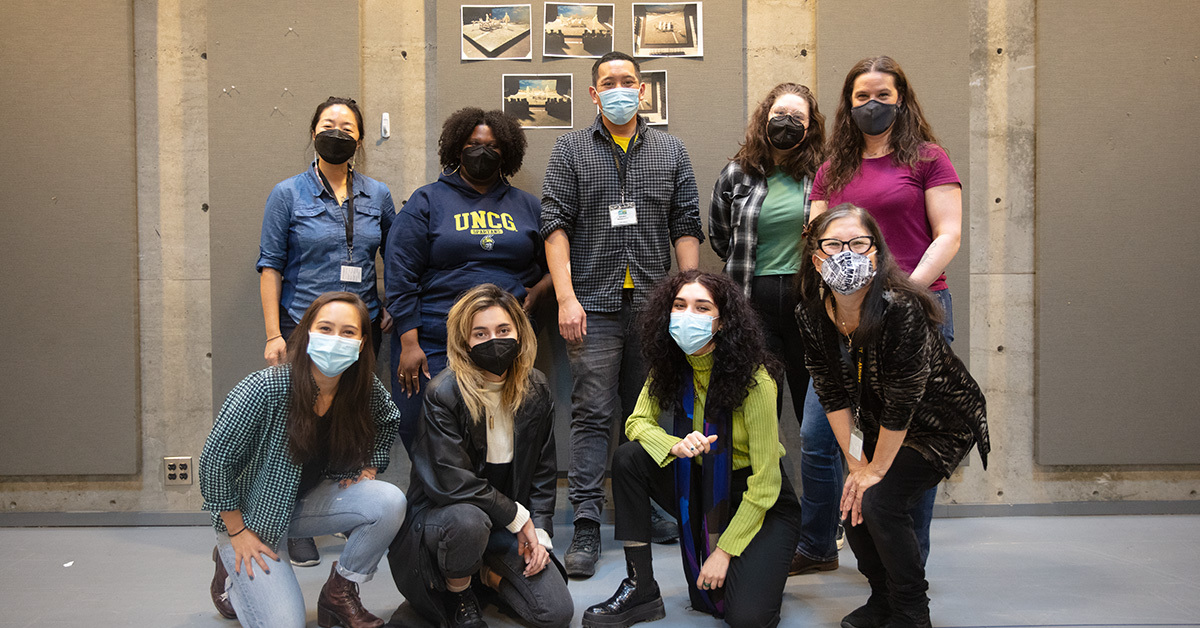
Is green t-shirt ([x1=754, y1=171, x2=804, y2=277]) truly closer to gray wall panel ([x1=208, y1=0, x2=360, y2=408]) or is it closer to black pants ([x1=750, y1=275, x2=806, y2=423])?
black pants ([x1=750, y1=275, x2=806, y2=423])

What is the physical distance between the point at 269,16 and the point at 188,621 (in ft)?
8.19

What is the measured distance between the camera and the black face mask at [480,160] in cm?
308

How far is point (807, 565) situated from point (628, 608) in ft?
2.63

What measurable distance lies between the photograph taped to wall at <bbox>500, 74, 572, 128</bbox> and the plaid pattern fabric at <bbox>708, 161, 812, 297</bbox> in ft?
2.81

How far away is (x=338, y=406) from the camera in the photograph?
233 centimetres

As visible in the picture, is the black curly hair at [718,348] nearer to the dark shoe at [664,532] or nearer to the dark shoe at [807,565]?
the dark shoe at [807,565]

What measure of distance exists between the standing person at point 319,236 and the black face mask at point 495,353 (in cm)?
85

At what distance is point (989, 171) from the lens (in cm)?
354

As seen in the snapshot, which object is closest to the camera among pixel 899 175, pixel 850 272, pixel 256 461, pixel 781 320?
pixel 850 272

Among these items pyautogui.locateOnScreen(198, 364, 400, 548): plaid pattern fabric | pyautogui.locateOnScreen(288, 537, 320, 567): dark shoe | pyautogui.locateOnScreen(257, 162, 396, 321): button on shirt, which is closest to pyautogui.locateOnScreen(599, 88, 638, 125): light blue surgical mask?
pyautogui.locateOnScreen(257, 162, 396, 321): button on shirt

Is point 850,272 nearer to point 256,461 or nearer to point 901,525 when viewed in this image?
point 901,525

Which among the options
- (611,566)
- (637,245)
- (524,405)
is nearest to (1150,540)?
(611,566)

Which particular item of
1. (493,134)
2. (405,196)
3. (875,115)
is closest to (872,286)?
(875,115)

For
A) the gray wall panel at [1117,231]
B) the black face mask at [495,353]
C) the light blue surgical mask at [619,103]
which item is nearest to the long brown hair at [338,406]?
the black face mask at [495,353]
